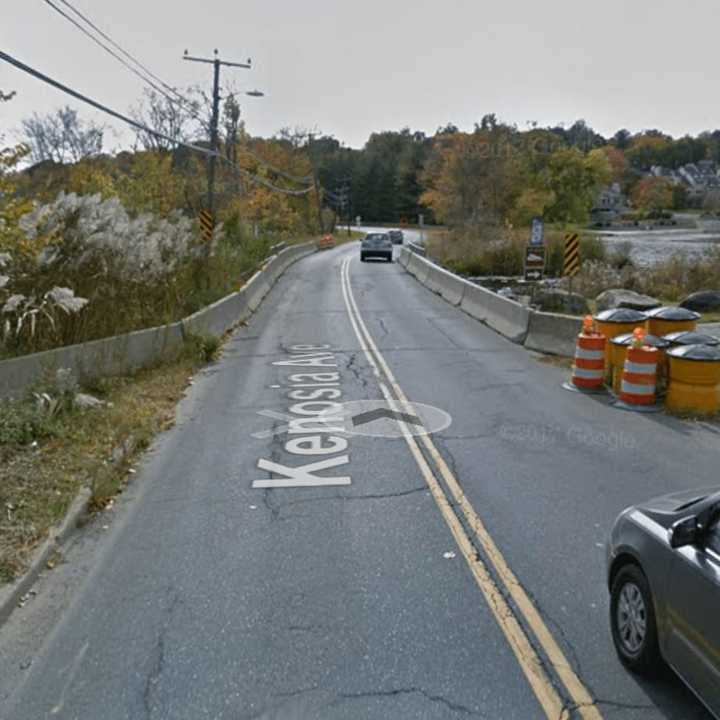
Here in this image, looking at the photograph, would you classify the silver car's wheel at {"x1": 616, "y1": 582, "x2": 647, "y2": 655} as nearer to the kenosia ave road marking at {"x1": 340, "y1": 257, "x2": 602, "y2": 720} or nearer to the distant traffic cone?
the kenosia ave road marking at {"x1": 340, "y1": 257, "x2": 602, "y2": 720}

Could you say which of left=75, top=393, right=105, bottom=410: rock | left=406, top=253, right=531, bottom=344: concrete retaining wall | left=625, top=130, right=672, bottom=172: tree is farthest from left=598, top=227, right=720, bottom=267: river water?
left=625, top=130, right=672, bottom=172: tree

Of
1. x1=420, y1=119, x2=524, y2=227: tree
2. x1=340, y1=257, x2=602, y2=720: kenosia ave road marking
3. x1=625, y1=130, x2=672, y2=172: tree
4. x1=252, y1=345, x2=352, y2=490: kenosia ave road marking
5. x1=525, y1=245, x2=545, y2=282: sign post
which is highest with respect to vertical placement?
x1=625, y1=130, x2=672, y2=172: tree

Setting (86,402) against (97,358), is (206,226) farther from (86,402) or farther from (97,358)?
(86,402)

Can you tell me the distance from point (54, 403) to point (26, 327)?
1758 millimetres

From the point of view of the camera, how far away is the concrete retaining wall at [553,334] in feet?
42.7

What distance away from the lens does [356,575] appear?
4.43 m

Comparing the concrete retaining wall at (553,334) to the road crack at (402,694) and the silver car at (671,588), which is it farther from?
the road crack at (402,694)

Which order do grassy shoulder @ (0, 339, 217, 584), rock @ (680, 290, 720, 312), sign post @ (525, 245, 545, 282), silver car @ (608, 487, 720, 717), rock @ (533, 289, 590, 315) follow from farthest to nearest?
rock @ (533, 289, 590, 315), rock @ (680, 290, 720, 312), sign post @ (525, 245, 545, 282), grassy shoulder @ (0, 339, 217, 584), silver car @ (608, 487, 720, 717)

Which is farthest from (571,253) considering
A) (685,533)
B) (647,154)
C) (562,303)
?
(647,154)

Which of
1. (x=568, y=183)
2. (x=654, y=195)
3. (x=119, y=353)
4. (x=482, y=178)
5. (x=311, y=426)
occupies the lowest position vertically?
(x=311, y=426)

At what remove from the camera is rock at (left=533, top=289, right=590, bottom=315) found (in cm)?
1784

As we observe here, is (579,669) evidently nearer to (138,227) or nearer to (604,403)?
(604,403)

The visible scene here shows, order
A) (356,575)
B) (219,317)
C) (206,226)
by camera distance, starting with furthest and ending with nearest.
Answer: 1. (206,226)
2. (219,317)
3. (356,575)

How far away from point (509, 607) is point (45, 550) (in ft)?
10.8
